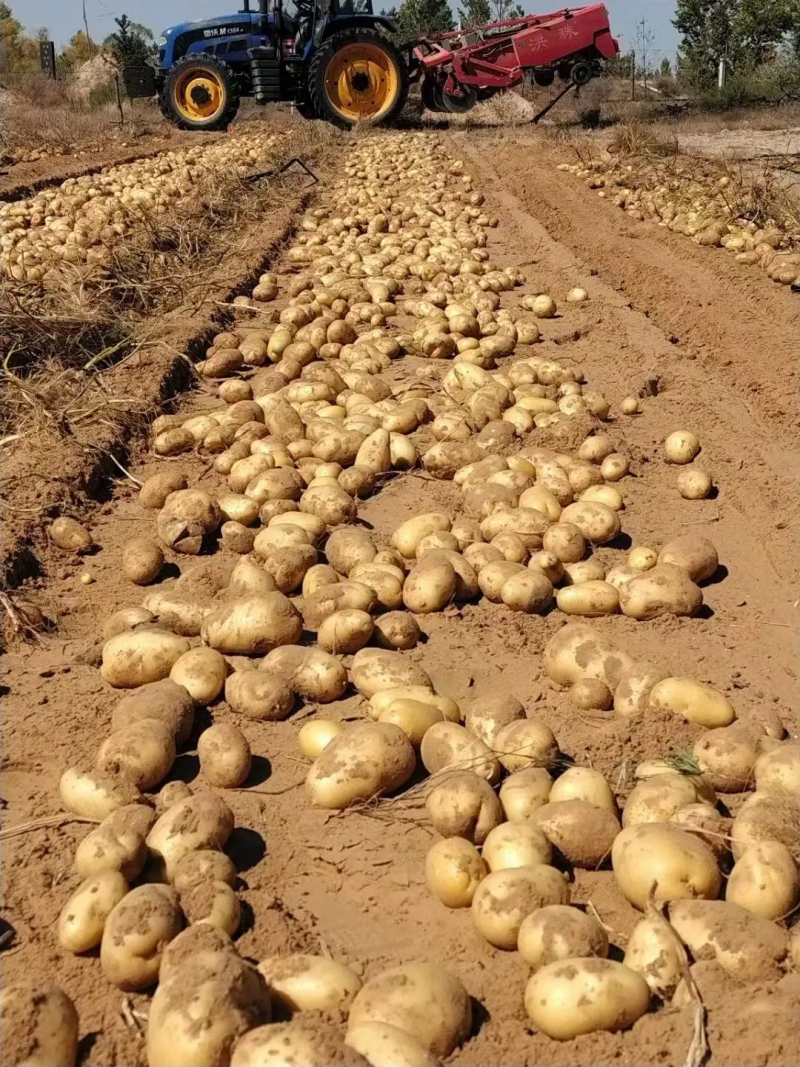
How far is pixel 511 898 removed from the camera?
2023 mm

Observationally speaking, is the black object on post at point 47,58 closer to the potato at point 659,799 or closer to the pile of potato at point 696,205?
the pile of potato at point 696,205

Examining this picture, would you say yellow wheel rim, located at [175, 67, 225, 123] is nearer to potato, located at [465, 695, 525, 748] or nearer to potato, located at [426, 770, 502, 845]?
potato, located at [465, 695, 525, 748]

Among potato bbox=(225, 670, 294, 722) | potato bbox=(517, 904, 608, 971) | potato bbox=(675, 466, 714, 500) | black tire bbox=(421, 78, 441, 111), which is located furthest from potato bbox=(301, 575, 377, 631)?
black tire bbox=(421, 78, 441, 111)

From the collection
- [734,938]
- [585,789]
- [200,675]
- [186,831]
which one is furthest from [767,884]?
[200,675]

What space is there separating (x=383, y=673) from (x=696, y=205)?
8.69 meters

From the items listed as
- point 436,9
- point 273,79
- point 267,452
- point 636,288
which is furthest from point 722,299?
point 436,9

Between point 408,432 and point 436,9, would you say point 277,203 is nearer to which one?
point 408,432

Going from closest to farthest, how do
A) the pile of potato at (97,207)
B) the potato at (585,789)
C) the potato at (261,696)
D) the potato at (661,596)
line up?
the potato at (585,789), the potato at (261,696), the potato at (661,596), the pile of potato at (97,207)

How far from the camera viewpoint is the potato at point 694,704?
269 cm

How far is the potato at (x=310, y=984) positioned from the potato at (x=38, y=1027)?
373 millimetres

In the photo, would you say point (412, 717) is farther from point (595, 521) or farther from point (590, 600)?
point (595, 521)

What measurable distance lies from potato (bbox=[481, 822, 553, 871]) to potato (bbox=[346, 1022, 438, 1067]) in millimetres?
529

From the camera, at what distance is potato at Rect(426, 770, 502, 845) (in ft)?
7.50

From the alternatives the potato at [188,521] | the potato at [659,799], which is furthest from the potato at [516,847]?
the potato at [188,521]
